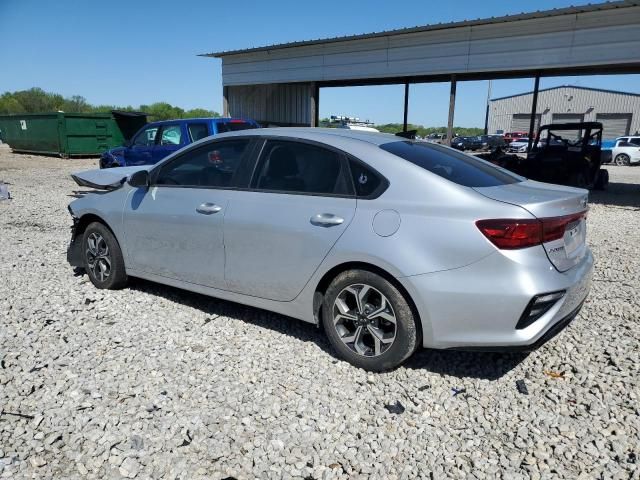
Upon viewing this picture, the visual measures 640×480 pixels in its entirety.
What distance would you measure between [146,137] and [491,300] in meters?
10.2

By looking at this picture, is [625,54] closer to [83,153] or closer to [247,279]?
[247,279]

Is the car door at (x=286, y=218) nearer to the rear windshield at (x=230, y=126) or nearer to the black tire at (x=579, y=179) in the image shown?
the rear windshield at (x=230, y=126)

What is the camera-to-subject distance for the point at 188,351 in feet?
11.5

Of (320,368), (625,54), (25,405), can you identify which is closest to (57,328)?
(25,405)

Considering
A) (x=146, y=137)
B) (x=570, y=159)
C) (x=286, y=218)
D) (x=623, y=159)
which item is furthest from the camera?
(x=623, y=159)

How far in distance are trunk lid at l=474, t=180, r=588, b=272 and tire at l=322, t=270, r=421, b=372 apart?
868 mm

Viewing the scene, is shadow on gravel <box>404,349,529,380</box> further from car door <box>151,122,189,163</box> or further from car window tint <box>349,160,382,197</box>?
car door <box>151,122,189,163</box>

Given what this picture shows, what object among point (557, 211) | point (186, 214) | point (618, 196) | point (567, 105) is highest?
point (567, 105)

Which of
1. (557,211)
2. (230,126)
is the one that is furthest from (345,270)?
(230,126)

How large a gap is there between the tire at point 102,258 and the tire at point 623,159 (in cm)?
2797

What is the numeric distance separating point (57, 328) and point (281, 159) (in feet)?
7.35

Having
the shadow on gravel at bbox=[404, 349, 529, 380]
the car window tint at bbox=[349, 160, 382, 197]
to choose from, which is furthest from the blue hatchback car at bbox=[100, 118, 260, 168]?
the shadow on gravel at bbox=[404, 349, 529, 380]

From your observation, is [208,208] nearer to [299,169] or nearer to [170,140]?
[299,169]

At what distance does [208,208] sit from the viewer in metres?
3.75
